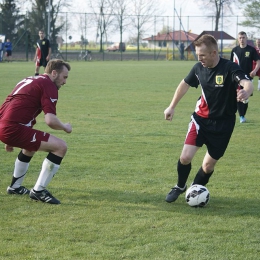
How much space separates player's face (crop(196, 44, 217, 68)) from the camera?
5.75 m

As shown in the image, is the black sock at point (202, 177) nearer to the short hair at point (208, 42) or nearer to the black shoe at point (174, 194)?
the black shoe at point (174, 194)

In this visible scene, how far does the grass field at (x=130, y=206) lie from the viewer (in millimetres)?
4582

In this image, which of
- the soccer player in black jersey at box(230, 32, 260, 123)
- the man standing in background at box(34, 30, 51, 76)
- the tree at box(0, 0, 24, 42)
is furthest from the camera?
the tree at box(0, 0, 24, 42)

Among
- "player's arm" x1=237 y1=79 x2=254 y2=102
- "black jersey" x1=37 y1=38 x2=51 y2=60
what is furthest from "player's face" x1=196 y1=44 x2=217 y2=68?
"black jersey" x1=37 y1=38 x2=51 y2=60

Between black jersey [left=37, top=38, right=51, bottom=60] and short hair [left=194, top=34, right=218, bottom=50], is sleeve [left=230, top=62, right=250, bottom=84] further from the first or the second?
black jersey [left=37, top=38, right=51, bottom=60]

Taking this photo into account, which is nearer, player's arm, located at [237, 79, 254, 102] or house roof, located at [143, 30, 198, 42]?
player's arm, located at [237, 79, 254, 102]

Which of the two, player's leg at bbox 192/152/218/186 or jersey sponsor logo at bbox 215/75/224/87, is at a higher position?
jersey sponsor logo at bbox 215/75/224/87

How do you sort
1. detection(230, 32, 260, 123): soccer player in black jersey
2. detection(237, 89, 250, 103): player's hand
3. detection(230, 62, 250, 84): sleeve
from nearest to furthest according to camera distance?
detection(237, 89, 250, 103): player's hand
detection(230, 62, 250, 84): sleeve
detection(230, 32, 260, 123): soccer player in black jersey

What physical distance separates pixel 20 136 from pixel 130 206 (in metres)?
1.35

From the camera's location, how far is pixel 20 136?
5883 millimetres

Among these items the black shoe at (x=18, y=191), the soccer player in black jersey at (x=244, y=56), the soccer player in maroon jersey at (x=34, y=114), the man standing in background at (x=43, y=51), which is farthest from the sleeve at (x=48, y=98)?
the man standing in background at (x=43, y=51)

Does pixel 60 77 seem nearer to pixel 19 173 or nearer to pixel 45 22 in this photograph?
pixel 19 173

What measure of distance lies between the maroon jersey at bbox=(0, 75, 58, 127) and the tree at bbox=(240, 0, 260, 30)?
5128 cm

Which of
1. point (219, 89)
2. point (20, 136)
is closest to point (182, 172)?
point (219, 89)
